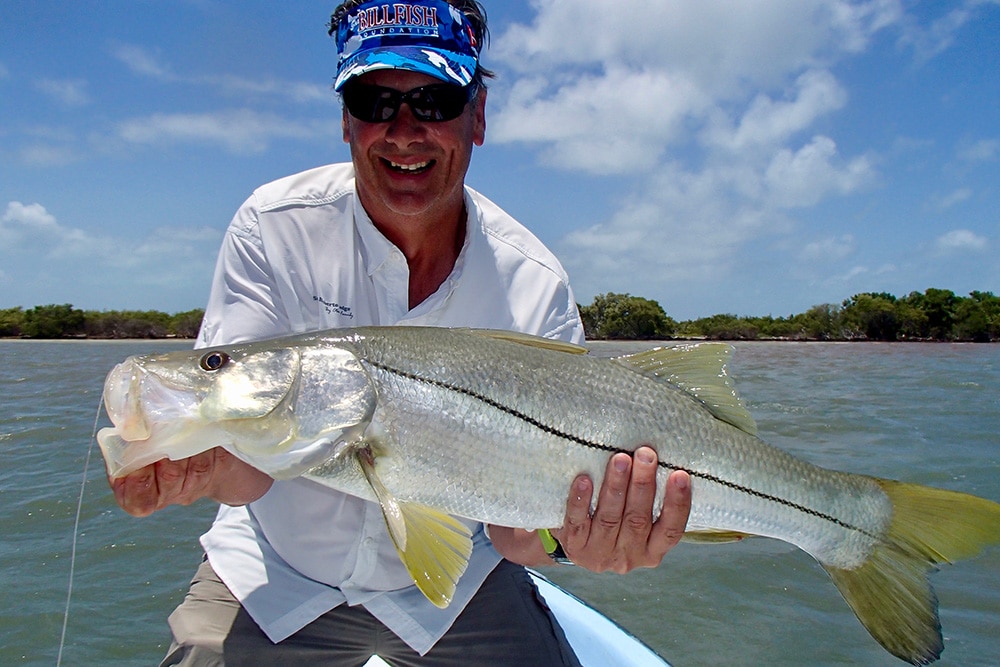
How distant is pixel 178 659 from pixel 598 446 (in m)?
1.80

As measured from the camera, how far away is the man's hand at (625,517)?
226cm

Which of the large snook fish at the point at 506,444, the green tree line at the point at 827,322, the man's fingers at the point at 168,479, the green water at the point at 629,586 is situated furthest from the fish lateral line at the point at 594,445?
the green tree line at the point at 827,322

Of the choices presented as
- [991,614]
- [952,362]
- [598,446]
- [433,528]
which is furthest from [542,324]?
[952,362]

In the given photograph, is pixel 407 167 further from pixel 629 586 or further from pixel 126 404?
pixel 629 586

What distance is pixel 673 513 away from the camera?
91.5 inches

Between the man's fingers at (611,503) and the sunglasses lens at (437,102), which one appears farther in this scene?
the sunglasses lens at (437,102)

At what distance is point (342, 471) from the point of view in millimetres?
2119

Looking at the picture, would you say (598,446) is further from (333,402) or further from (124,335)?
(124,335)

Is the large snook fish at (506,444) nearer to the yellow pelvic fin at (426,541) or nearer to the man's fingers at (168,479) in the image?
the yellow pelvic fin at (426,541)

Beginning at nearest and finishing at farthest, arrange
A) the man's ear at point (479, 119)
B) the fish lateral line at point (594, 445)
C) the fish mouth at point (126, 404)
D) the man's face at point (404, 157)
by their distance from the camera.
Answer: the fish mouth at point (126, 404) < the fish lateral line at point (594, 445) < the man's face at point (404, 157) < the man's ear at point (479, 119)

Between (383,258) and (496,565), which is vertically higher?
(383,258)

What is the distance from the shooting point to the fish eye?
2.07 m

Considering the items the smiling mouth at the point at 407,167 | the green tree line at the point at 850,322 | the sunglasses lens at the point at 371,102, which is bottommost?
the smiling mouth at the point at 407,167

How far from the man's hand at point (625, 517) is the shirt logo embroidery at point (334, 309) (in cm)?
126
